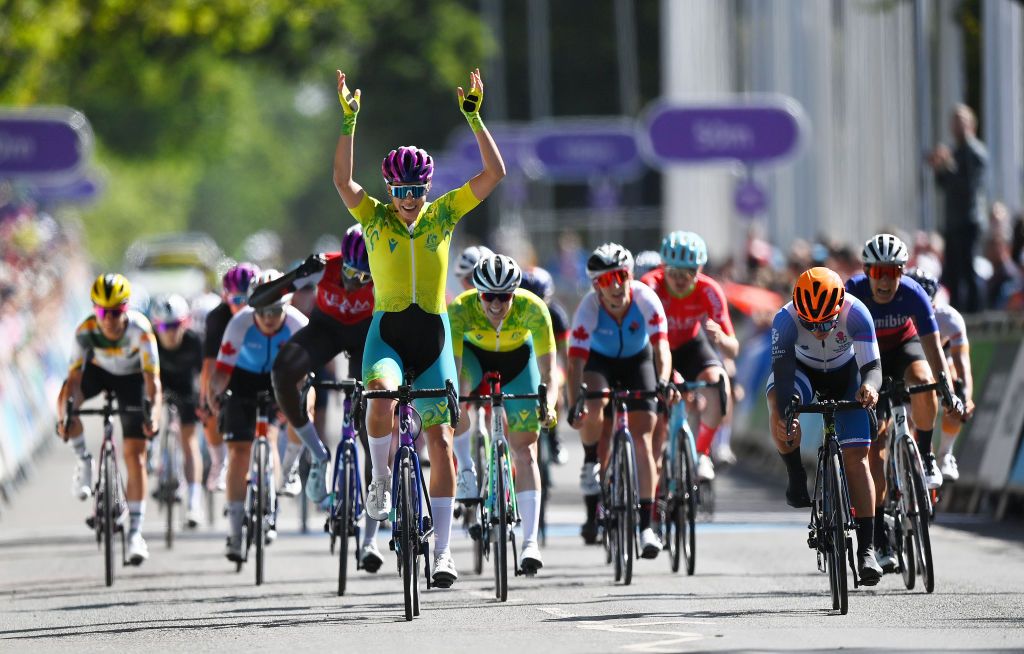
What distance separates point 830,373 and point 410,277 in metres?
2.23

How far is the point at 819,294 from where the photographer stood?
1187 centimetres

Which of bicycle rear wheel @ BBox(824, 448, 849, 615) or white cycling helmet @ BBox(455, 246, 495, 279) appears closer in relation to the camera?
bicycle rear wheel @ BBox(824, 448, 849, 615)

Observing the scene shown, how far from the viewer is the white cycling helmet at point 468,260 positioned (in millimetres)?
15895

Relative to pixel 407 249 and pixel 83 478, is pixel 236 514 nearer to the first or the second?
pixel 83 478

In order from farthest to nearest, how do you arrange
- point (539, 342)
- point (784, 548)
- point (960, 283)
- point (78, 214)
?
1. point (78, 214)
2. point (960, 283)
3. point (784, 548)
4. point (539, 342)

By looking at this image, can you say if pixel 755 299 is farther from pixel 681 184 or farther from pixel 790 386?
pixel 681 184

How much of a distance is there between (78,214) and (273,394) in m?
91.4

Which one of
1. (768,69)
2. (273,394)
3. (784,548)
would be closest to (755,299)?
(784,548)

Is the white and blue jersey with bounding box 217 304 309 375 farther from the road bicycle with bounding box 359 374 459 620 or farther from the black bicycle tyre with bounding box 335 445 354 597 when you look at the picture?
the road bicycle with bounding box 359 374 459 620

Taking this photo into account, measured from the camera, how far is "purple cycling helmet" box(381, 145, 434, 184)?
12.0 m

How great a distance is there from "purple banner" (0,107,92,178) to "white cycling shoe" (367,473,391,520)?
17930 mm

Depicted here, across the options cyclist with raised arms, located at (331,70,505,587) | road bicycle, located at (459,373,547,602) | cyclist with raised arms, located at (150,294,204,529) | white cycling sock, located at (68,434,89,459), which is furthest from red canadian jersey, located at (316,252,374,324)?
cyclist with raised arms, located at (150,294,204,529)

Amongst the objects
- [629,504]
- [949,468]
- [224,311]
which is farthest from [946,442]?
[224,311]

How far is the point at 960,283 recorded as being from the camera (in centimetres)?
2125
